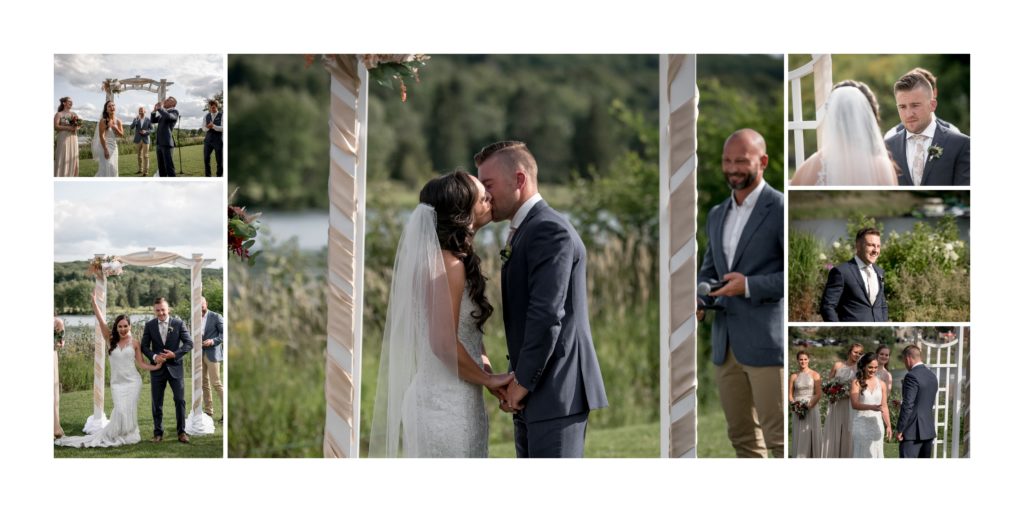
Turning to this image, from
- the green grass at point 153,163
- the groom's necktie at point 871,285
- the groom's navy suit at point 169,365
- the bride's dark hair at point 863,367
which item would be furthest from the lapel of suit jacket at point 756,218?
the groom's navy suit at point 169,365

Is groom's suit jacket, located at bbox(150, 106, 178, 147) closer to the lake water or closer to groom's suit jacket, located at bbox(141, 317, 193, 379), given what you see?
groom's suit jacket, located at bbox(141, 317, 193, 379)

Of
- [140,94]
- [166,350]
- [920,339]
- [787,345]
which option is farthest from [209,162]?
[920,339]

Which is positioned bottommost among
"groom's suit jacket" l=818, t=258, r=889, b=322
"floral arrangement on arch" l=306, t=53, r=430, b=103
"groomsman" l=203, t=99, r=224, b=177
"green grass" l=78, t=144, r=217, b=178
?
"groom's suit jacket" l=818, t=258, r=889, b=322

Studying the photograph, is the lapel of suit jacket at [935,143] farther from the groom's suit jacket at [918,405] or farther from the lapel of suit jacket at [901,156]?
the groom's suit jacket at [918,405]

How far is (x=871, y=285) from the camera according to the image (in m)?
5.36

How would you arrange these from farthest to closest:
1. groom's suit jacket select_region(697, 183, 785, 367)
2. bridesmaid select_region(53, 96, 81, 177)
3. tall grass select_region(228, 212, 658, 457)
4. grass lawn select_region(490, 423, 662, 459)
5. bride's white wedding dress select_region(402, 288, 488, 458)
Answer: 1. tall grass select_region(228, 212, 658, 457)
2. grass lawn select_region(490, 423, 662, 459)
3. groom's suit jacket select_region(697, 183, 785, 367)
4. bridesmaid select_region(53, 96, 81, 177)
5. bride's white wedding dress select_region(402, 288, 488, 458)

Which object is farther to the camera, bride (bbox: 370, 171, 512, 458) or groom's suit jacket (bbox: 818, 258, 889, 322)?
groom's suit jacket (bbox: 818, 258, 889, 322)

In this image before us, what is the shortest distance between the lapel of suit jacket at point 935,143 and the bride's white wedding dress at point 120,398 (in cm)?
417

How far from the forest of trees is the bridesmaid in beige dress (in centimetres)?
7

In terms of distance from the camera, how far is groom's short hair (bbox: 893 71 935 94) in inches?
210

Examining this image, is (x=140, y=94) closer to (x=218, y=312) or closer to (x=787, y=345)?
(x=218, y=312)

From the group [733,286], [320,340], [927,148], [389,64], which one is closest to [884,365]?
[733,286]

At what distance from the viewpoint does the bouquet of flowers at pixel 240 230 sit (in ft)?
18.1

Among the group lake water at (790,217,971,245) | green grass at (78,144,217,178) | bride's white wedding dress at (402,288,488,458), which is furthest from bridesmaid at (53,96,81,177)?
lake water at (790,217,971,245)
